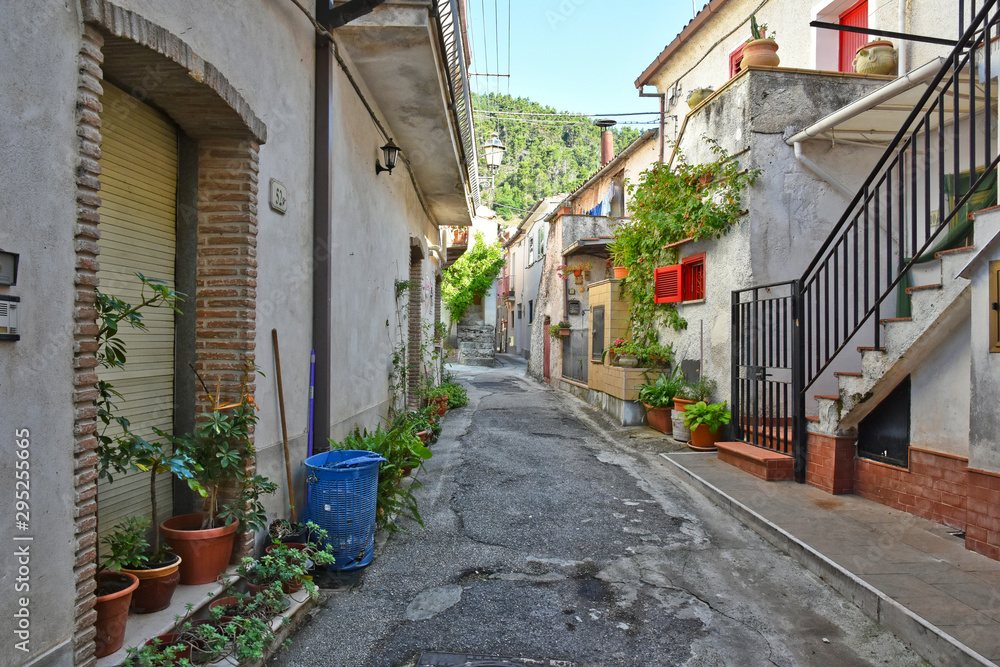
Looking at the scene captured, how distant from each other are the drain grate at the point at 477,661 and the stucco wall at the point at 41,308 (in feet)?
4.87

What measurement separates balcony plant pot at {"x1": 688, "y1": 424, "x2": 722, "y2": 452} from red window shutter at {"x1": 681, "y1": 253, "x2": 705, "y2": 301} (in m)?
2.02

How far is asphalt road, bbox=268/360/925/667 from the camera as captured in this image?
3.11 meters

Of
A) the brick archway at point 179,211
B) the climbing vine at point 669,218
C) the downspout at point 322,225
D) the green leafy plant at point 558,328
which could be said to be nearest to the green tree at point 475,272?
the green leafy plant at point 558,328

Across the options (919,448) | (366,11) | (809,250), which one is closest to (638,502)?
(919,448)

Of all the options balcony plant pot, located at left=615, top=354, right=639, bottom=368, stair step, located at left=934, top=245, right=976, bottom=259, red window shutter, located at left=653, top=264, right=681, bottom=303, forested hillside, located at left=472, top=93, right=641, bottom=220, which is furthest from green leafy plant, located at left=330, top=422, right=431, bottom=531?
forested hillside, located at left=472, top=93, right=641, bottom=220

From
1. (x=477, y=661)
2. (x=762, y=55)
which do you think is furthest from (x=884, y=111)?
(x=477, y=661)

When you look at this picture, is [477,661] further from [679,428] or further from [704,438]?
[679,428]

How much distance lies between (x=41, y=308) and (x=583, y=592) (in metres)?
3.17

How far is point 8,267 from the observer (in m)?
2.06

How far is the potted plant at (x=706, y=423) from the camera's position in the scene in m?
7.95

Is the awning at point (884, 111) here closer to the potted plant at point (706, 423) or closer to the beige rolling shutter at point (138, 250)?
the potted plant at point (706, 423)

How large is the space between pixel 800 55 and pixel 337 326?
364 inches

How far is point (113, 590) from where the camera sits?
8.54ft

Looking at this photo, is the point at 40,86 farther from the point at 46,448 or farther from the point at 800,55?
the point at 800,55
